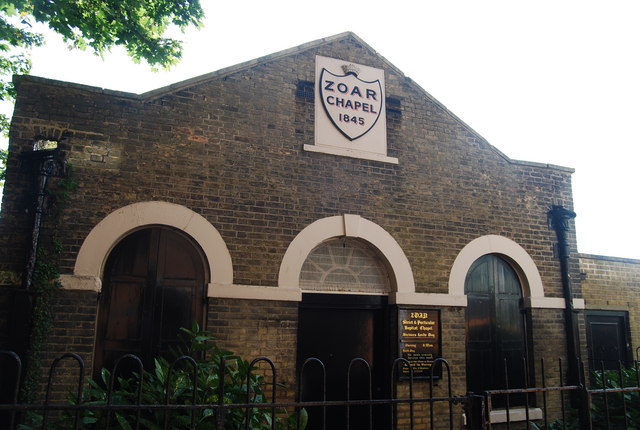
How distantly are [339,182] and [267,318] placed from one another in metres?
2.32

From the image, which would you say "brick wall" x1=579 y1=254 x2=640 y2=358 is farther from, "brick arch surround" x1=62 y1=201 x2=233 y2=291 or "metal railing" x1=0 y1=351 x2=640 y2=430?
"brick arch surround" x1=62 y1=201 x2=233 y2=291

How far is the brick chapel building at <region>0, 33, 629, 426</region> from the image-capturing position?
266 inches

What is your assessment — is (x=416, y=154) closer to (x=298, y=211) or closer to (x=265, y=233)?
(x=298, y=211)

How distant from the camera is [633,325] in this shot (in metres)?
11.3

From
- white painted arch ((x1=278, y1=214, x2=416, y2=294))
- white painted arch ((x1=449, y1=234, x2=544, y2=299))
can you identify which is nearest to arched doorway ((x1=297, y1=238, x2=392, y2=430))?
white painted arch ((x1=278, y1=214, x2=416, y2=294))

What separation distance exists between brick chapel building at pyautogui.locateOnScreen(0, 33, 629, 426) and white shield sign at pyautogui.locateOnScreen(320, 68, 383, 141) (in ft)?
0.08

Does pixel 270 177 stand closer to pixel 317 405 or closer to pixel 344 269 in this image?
pixel 344 269

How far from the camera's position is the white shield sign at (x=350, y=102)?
8227 millimetres

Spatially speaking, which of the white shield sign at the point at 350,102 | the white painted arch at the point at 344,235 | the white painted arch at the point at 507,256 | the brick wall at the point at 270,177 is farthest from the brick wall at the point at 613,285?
the white shield sign at the point at 350,102

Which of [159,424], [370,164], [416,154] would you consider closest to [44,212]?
[159,424]

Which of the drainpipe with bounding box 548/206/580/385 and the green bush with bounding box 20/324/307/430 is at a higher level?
the drainpipe with bounding box 548/206/580/385

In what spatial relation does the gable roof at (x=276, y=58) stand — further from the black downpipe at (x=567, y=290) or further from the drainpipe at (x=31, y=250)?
the drainpipe at (x=31, y=250)

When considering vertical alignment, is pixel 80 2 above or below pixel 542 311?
above

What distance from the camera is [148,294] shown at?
6879 millimetres
